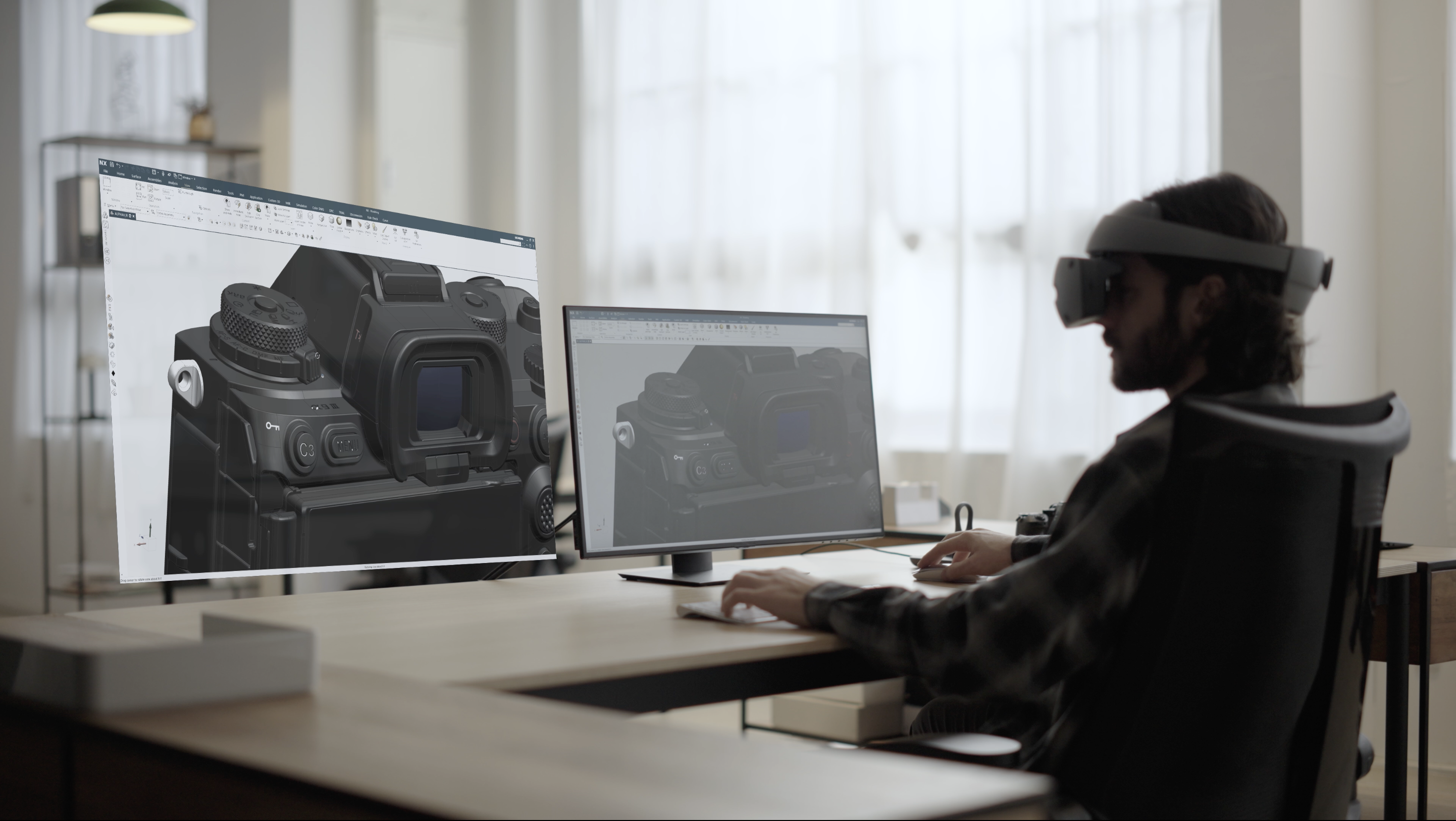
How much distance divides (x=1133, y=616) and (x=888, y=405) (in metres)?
3.27

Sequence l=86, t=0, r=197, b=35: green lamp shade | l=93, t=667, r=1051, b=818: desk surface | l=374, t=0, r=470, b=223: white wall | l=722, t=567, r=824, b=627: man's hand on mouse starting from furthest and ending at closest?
l=374, t=0, r=470, b=223: white wall < l=86, t=0, r=197, b=35: green lamp shade < l=722, t=567, r=824, b=627: man's hand on mouse < l=93, t=667, r=1051, b=818: desk surface

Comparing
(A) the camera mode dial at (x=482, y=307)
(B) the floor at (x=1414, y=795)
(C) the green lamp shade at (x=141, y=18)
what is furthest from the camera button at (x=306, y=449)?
(C) the green lamp shade at (x=141, y=18)

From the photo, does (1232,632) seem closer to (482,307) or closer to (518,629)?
(518,629)

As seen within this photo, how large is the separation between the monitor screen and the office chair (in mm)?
812

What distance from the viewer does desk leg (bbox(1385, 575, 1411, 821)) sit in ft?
6.67

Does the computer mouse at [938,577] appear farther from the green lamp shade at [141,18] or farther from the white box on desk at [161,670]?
the green lamp shade at [141,18]

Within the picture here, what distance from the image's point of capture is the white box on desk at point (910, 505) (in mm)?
3012

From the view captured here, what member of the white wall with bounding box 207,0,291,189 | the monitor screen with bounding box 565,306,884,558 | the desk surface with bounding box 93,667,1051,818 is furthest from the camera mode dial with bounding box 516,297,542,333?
the white wall with bounding box 207,0,291,189

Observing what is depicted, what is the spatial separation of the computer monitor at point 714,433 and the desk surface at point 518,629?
91 millimetres

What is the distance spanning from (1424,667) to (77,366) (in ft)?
16.2

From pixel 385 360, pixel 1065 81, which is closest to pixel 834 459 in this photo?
pixel 385 360

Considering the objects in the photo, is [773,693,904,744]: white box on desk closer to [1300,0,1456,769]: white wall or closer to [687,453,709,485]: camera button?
[1300,0,1456,769]: white wall

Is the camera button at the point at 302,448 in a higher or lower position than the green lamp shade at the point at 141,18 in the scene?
lower

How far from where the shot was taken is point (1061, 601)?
117cm
